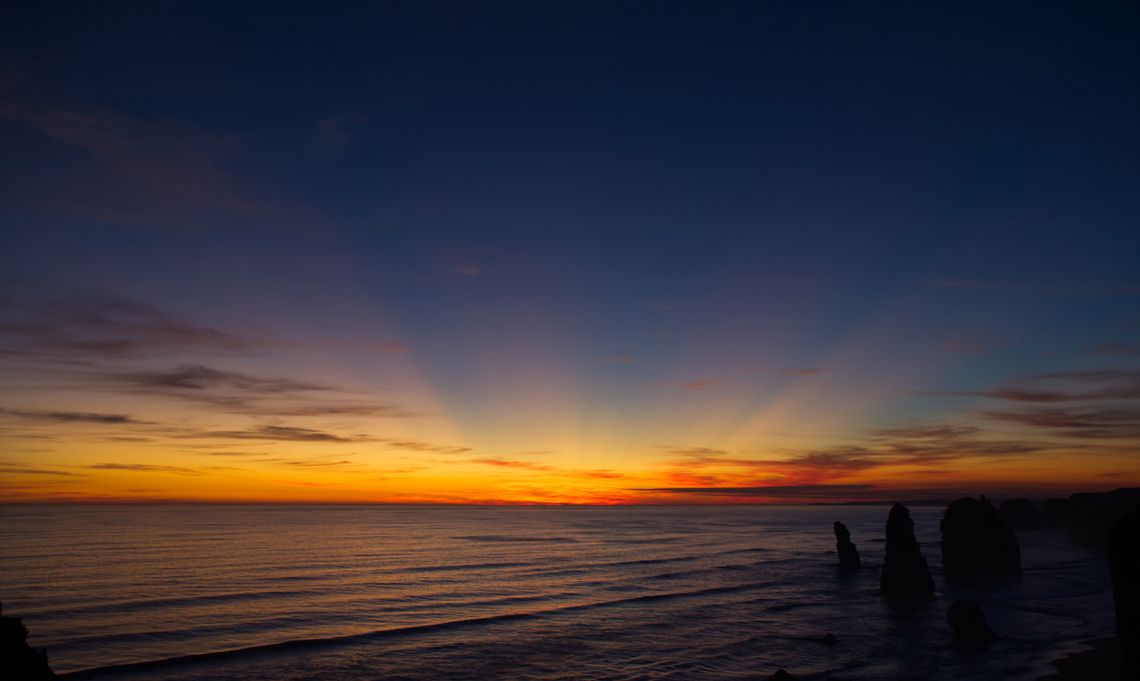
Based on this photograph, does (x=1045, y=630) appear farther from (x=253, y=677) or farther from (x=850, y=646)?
(x=253, y=677)

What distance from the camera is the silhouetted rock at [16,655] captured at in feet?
54.1

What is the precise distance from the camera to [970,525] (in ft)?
252

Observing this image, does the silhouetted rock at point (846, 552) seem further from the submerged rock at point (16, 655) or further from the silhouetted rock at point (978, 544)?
the submerged rock at point (16, 655)

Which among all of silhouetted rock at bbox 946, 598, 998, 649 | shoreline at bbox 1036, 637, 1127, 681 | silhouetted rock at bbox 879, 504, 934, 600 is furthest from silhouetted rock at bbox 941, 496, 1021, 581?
silhouetted rock at bbox 946, 598, 998, 649

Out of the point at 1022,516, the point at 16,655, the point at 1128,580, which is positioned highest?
the point at 1128,580

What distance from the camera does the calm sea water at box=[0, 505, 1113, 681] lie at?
38.1m

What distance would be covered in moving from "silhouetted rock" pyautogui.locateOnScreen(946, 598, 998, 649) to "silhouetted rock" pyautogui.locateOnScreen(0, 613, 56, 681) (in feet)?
153

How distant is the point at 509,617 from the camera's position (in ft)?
180

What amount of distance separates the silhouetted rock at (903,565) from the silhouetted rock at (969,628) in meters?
20.7

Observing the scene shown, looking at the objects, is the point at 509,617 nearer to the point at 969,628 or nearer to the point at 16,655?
the point at 969,628

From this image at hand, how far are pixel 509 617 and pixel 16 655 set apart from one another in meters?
42.4

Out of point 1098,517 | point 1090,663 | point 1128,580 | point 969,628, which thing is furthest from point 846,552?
point 1128,580

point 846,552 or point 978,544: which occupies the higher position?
point 978,544

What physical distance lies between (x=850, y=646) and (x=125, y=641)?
48950mm
